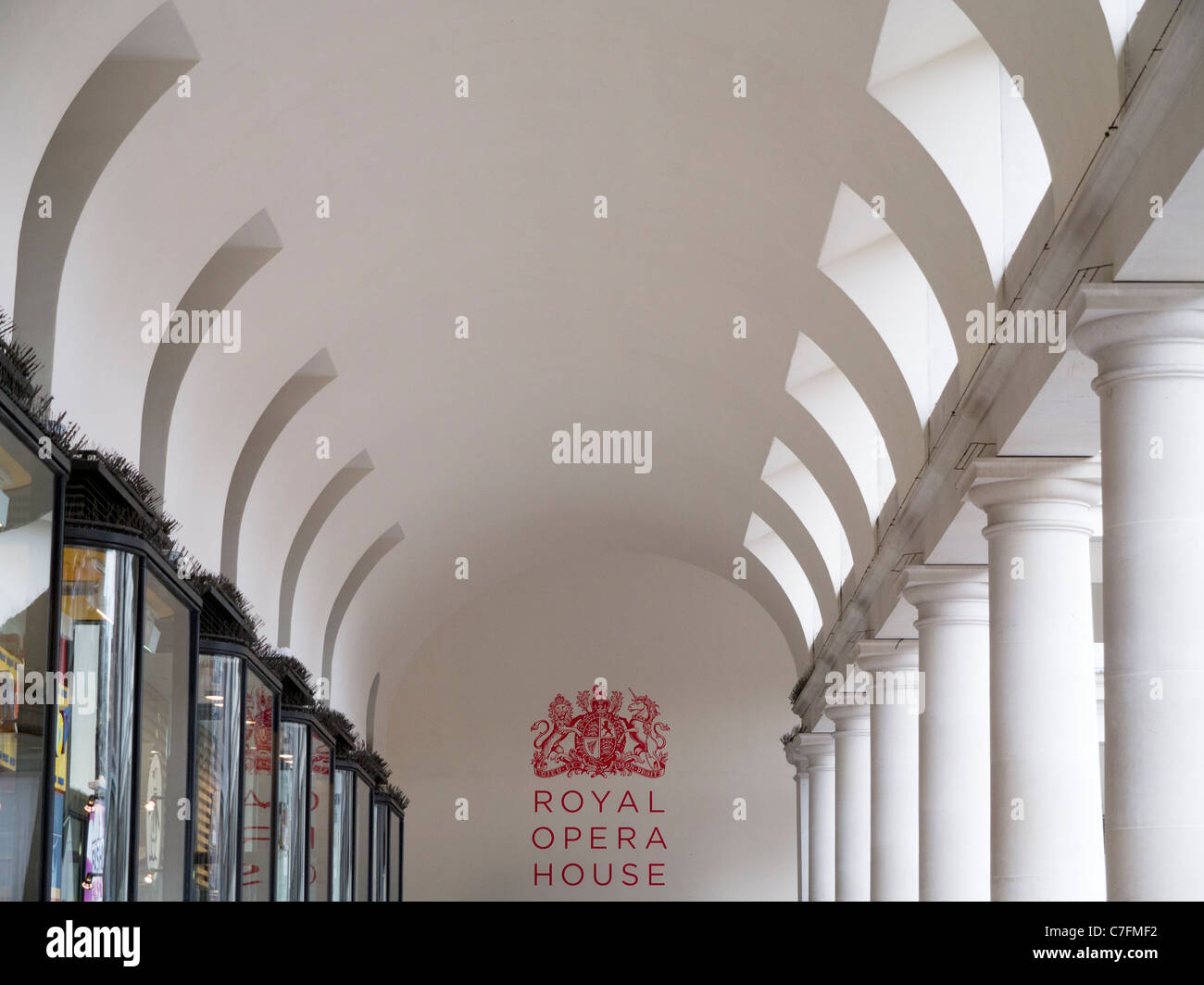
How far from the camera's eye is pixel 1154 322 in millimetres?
8812

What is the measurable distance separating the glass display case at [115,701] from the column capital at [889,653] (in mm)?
9994

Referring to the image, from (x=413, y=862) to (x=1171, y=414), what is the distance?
25064mm

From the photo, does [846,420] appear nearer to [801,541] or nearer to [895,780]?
[895,780]

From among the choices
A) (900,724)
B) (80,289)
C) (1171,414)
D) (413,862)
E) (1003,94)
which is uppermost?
(1003,94)

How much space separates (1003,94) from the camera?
39.4ft

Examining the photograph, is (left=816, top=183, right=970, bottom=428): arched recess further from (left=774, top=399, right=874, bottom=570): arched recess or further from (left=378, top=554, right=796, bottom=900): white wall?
(left=378, top=554, right=796, bottom=900): white wall

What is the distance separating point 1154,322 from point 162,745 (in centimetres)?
733

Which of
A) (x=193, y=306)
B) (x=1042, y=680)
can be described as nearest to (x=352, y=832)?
(x=193, y=306)

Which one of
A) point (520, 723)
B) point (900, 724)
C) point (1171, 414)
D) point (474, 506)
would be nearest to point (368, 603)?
point (474, 506)

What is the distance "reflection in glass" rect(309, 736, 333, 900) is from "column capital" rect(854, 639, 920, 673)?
700 cm

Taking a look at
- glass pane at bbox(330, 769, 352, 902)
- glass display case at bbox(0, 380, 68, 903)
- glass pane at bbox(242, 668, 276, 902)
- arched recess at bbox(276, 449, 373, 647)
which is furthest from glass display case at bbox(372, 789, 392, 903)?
glass display case at bbox(0, 380, 68, 903)

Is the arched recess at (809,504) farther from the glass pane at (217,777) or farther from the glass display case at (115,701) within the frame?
the glass display case at (115,701)

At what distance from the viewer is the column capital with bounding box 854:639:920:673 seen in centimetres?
1930

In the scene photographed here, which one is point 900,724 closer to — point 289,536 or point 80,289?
point 289,536
